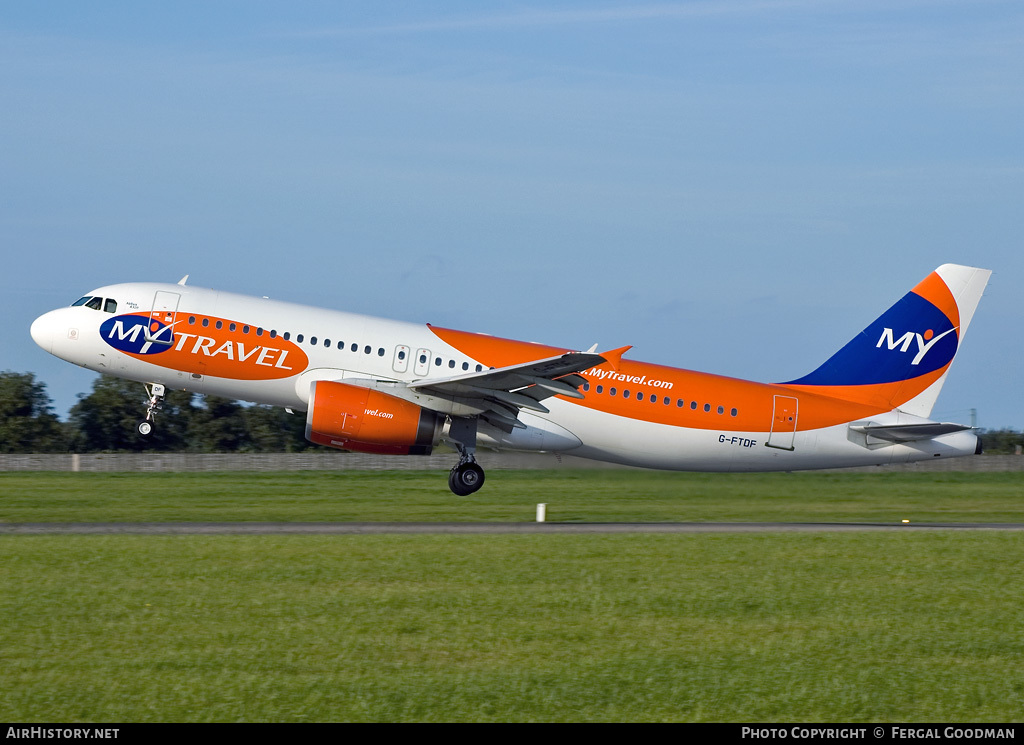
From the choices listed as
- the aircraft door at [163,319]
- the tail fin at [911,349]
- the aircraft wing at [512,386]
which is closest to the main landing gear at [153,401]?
the aircraft door at [163,319]

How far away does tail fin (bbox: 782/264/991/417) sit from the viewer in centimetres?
3200

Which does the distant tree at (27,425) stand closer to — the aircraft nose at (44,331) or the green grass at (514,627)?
the aircraft nose at (44,331)

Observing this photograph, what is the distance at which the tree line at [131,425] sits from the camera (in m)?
58.5

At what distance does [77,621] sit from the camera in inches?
520

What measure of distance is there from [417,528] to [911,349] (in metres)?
15.5

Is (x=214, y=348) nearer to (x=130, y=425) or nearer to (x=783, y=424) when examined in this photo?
(x=783, y=424)

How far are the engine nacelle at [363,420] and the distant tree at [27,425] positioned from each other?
35.1 meters

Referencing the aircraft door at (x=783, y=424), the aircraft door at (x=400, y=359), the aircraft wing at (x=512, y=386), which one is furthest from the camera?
the aircraft door at (x=783, y=424)

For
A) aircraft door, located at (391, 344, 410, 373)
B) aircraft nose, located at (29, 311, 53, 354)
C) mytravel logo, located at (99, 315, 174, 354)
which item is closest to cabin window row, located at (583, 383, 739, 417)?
aircraft door, located at (391, 344, 410, 373)

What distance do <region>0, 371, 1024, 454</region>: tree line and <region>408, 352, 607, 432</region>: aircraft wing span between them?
3090cm

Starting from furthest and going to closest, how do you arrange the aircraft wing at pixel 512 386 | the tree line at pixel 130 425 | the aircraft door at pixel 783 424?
the tree line at pixel 130 425 → the aircraft door at pixel 783 424 → the aircraft wing at pixel 512 386

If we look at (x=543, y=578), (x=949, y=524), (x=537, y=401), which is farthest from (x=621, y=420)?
(x=543, y=578)

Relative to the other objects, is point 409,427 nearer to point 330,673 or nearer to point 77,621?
point 77,621
